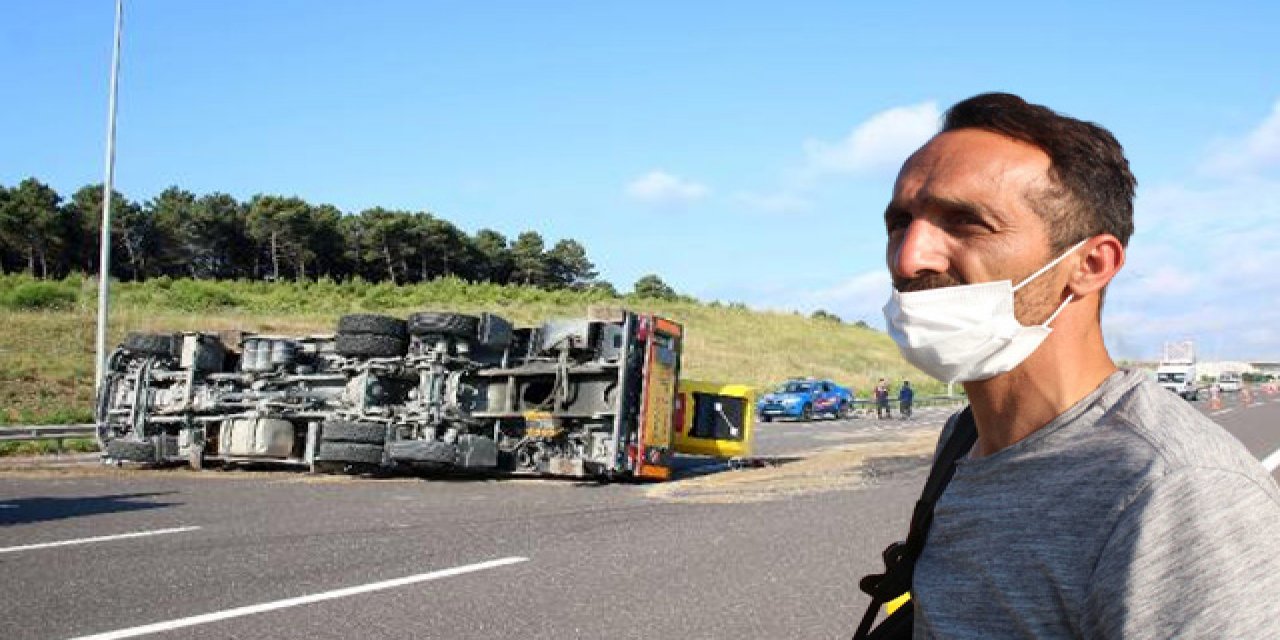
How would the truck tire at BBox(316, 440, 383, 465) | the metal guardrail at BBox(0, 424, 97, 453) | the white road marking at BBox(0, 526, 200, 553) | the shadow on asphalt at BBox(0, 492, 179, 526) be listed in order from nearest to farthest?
1. the white road marking at BBox(0, 526, 200, 553)
2. the shadow on asphalt at BBox(0, 492, 179, 526)
3. the truck tire at BBox(316, 440, 383, 465)
4. the metal guardrail at BBox(0, 424, 97, 453)

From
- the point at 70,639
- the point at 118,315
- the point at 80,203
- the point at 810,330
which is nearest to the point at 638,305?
the point at 810,330

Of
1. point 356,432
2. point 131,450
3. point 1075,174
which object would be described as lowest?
point 131,450

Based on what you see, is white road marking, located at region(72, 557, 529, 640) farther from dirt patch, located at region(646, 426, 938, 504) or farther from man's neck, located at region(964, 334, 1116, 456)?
man's neck, located at region(964, 334, 1116, 456)

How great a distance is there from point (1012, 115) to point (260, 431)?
1577 cm

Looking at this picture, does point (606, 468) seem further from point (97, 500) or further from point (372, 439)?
point (97, 500)

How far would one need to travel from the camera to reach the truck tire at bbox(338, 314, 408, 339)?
15578 millimetres

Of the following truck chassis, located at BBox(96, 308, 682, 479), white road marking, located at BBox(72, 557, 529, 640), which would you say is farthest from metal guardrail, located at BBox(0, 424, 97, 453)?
white road marking, located at BBox(72, 557, 529, 640)

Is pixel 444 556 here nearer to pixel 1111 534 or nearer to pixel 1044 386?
pixel 1044 386

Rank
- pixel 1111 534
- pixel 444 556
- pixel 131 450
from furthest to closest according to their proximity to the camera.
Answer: pixel 131 450, pixel 444 556, pixel 1111 534

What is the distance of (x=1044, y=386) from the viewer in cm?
155

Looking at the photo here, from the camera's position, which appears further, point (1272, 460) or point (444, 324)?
point (1272, 460)

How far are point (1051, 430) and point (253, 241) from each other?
97.1 metres

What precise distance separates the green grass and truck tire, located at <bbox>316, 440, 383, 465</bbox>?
13371 millimetres

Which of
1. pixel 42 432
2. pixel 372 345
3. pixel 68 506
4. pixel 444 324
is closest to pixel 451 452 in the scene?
pixel 444 324
